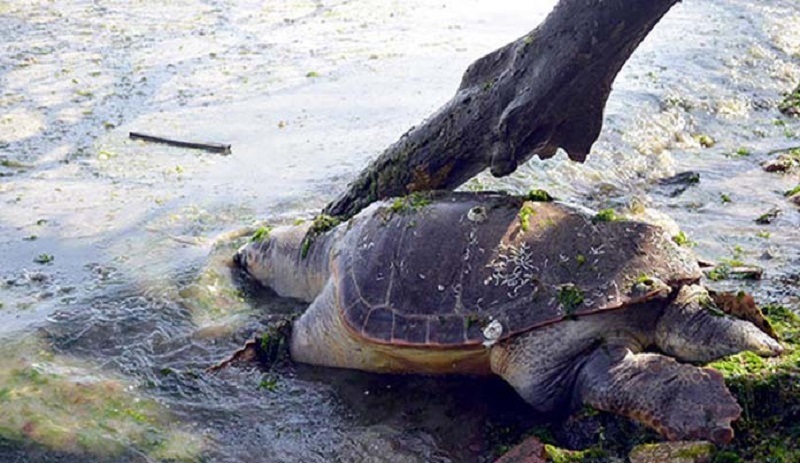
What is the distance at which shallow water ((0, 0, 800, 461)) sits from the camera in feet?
12.3

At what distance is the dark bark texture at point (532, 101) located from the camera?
396 centimetres

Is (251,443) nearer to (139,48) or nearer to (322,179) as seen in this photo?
(322,179)

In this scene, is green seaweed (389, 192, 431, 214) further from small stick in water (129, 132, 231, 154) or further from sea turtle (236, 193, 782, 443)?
small stick in water (129, 132, 231, 154)

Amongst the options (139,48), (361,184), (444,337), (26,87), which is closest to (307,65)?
(139,48)

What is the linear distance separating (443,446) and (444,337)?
0.47m

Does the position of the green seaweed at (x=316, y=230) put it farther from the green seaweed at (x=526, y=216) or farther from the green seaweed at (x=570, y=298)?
the green seaweed at (x=570, y=298)

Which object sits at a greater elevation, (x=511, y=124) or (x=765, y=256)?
(x=511, y=124)

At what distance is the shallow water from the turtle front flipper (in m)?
0.49

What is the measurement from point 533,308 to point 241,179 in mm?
3464

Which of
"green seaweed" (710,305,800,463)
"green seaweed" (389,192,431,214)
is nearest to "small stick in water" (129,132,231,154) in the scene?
"green seaweed" (389,192,431,214)

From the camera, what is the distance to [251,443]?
3578mm

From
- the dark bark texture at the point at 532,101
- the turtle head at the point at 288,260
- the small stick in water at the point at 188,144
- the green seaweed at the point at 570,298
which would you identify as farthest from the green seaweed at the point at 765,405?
the small stick in water at the point at 188,144

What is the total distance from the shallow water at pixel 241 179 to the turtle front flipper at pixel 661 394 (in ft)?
1.62

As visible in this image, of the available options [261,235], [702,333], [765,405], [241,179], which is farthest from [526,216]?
[241,179]
